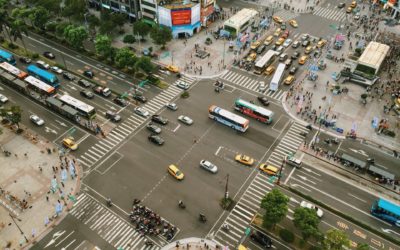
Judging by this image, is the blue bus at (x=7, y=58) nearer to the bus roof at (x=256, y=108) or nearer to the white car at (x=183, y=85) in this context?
the white car at (x=183, y=85)

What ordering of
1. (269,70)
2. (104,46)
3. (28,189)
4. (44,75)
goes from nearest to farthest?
(28,189)
(44,75)
(104,46)
(269,70)

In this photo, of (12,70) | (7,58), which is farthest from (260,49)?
(7,58)

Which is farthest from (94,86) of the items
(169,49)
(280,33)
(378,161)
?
(378,161)

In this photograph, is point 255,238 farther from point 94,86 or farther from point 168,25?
point 168,25

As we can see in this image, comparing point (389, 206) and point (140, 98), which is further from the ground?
point (389, 206)

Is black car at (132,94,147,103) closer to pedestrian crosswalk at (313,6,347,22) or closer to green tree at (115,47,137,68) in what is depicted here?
green tree at (115,47,137,68)

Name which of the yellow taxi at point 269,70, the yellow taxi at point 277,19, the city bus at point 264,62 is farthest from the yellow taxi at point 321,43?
the yellow taxi at point 269,70

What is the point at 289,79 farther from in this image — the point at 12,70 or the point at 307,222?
the point at 12,70
